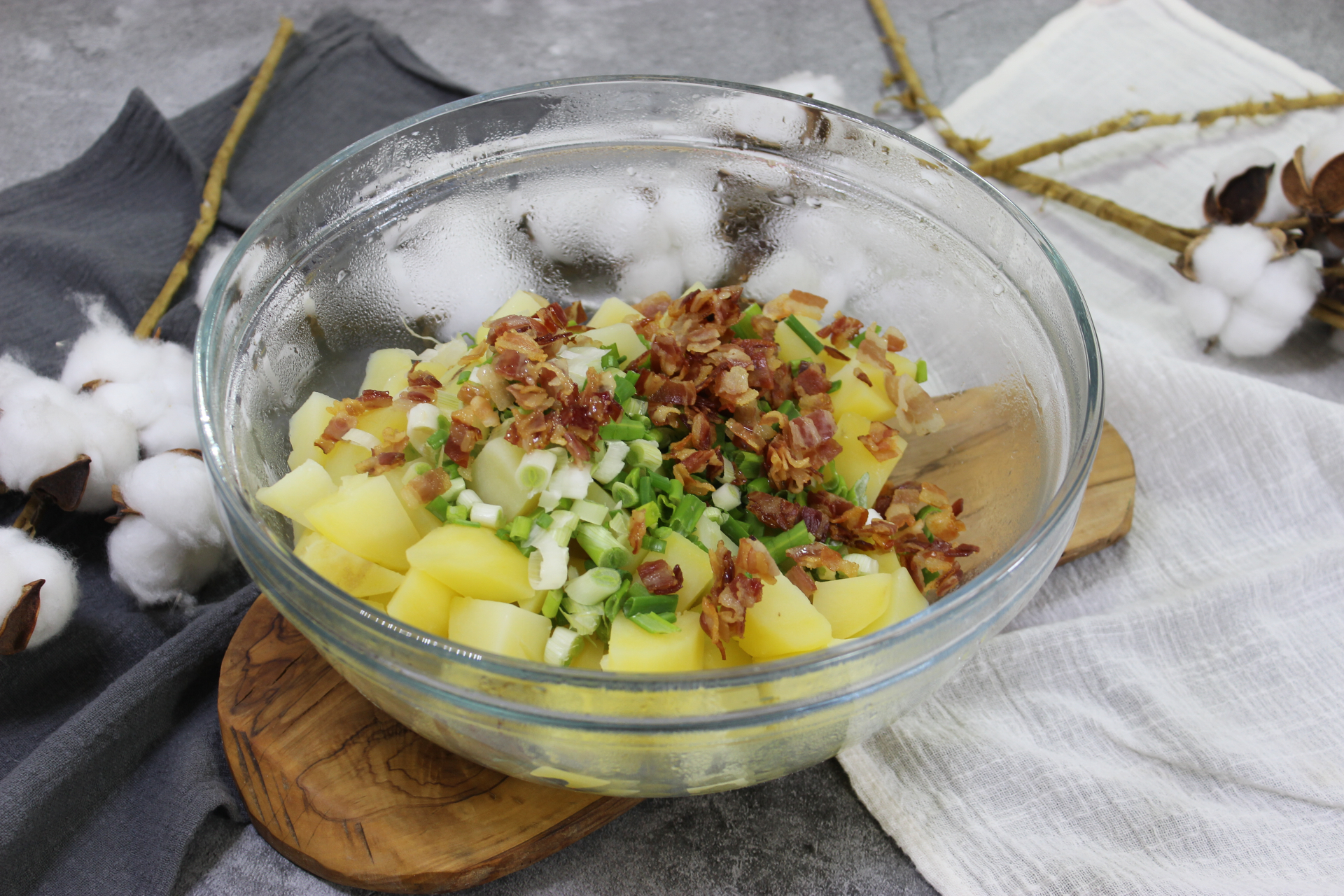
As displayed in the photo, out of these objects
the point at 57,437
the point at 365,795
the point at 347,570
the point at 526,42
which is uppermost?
the point at 347,570

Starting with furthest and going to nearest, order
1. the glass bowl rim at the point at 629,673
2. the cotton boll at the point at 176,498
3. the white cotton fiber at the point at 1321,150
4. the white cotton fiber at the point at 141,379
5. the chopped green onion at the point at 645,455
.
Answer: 1. the white cotton fiber at the point at 1321,150
2. the white cotton fiber at the point at 141,379
3. the cotton boll at the point at 176,498
4. the chopped green onion at the point at 645,455
5. the glass bowl rim at the point at 629,673

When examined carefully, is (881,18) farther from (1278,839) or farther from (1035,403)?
(1278,839)

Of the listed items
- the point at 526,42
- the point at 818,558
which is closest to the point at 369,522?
the point at 818,558

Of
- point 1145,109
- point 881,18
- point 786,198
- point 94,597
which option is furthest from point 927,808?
point 881,18

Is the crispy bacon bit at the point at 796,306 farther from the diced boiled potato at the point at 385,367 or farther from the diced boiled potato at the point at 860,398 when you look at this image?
the diced boiled potato at the point at 385,367

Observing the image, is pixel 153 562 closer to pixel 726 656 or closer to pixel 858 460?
pixel 726 656

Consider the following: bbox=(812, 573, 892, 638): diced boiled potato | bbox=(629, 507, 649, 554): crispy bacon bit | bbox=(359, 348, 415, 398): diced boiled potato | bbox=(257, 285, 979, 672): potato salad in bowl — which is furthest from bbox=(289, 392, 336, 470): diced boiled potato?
bbox=(812, 573, 892, 638): diced boiled potato

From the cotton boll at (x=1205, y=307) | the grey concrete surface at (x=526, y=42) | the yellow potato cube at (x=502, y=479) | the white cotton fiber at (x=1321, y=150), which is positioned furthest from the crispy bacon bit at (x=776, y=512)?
the grey concrete surface at (x=526, y=42)
